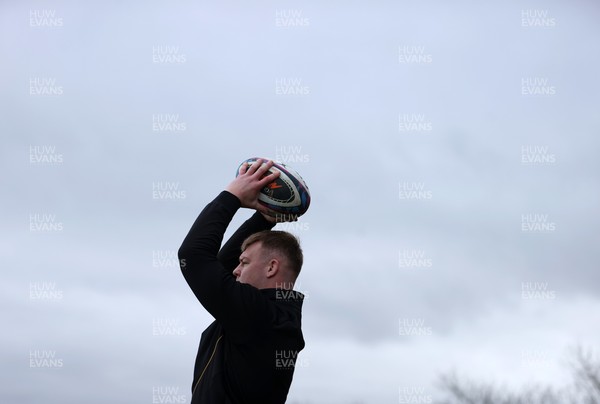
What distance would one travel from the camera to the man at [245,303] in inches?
158

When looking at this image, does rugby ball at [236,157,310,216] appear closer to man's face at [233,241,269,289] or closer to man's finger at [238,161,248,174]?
man's finger at [238,161,248,174]

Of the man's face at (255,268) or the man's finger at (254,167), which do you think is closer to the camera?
the man's face at (255,268)

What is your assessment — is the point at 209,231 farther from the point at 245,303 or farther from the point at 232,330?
the point at 232,330

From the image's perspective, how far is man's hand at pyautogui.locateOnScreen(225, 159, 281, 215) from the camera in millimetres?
4328

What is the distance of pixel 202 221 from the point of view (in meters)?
4.09

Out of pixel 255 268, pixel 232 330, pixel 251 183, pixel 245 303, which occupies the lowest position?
pixel 232 330

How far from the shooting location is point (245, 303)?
406 cm

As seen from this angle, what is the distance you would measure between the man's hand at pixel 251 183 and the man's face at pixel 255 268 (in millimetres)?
289

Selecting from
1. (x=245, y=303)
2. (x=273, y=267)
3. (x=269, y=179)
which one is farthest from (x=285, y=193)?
(x=245, y=303)

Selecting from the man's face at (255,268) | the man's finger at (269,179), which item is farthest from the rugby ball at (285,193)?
the man's face at (255,268)

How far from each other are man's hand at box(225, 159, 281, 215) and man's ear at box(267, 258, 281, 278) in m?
0.37

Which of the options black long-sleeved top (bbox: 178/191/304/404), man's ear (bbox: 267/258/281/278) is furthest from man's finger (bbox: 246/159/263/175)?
man's ear (bbox: 267/258/281/278)

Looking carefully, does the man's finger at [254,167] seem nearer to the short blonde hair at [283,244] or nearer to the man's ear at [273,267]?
the short blonde hair at [283,244]

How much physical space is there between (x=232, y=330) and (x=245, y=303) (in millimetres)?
185
